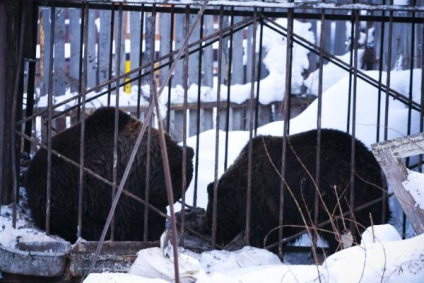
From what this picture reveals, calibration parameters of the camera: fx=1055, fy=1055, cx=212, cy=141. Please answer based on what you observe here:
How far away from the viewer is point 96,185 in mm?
10625

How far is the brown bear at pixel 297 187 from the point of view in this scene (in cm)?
1044

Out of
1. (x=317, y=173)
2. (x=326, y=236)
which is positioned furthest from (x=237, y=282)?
(x=326, y=236)

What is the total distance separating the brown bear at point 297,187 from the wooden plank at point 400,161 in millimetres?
3187

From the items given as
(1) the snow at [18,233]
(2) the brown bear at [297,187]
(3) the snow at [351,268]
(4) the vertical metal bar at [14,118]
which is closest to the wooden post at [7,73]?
(4) the vertical metal bar at [14,118]

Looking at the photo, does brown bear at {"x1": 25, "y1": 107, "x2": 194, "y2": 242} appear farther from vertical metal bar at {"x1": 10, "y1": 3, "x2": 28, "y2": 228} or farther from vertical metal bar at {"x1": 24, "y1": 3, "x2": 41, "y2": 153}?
vertical metal bar at {"x1": 24, "y1": 3, "x2": 41, "y2": 153}

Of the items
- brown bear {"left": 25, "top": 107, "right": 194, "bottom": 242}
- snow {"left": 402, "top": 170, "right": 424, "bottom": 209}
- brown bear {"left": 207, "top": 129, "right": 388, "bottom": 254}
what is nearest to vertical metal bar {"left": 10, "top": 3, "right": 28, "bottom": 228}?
brown bear {"left": 25, "top": 107, "right": 194, "bottom": 242}

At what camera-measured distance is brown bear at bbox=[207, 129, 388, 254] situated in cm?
1044

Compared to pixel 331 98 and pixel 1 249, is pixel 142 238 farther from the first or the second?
pixel 331 98

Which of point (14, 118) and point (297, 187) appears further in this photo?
point (297, 187)

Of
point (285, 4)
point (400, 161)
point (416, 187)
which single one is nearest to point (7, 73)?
point (285, 4)

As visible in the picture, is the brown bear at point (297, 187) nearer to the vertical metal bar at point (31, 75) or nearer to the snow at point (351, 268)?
the vertical metal bar at point (31, 75)

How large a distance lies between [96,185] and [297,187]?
2025 mm

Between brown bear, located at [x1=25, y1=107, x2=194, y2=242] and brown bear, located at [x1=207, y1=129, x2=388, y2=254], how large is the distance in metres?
0.81

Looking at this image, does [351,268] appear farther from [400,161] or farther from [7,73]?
[7,73]
